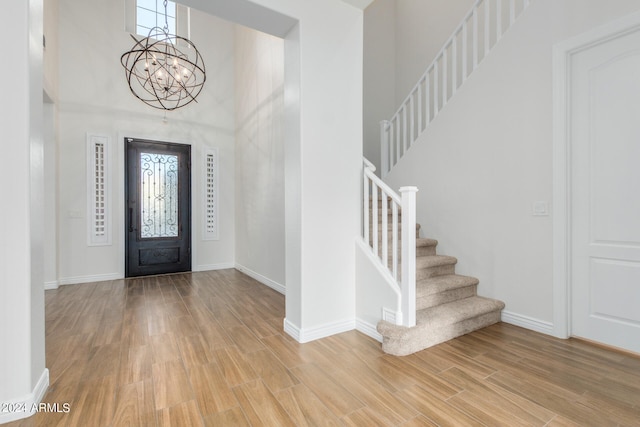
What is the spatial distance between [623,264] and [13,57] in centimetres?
437

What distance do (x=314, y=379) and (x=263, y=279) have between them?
2.98 m

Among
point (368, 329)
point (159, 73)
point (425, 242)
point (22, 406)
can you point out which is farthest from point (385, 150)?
point (22, 406)

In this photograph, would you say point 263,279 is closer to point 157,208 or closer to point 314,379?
point 157,208

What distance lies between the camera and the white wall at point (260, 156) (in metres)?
4.46

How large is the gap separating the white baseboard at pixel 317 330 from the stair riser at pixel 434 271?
84 centimetres

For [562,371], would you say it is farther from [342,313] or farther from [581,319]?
[342,313]

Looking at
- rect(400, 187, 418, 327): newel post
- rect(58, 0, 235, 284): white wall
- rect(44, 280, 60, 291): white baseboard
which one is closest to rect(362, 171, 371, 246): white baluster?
rect(400, 187, 418, 327): newel post

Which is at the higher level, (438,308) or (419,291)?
(419,291)

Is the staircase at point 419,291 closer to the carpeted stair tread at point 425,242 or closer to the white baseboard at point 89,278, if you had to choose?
the carpeted stair tread at point 425,242

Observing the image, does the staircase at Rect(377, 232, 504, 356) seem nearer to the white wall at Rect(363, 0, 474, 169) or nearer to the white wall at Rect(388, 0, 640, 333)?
the white wall at Rect(388, 0, 640, 333)

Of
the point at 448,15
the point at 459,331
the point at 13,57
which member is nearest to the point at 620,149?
the point at 459,331

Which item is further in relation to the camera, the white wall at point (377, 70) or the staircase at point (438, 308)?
the white wall at point (377, 70)

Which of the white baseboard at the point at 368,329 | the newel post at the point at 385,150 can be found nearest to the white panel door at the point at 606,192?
the white baseboard at the point at 368,329

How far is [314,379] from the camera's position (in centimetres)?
211
